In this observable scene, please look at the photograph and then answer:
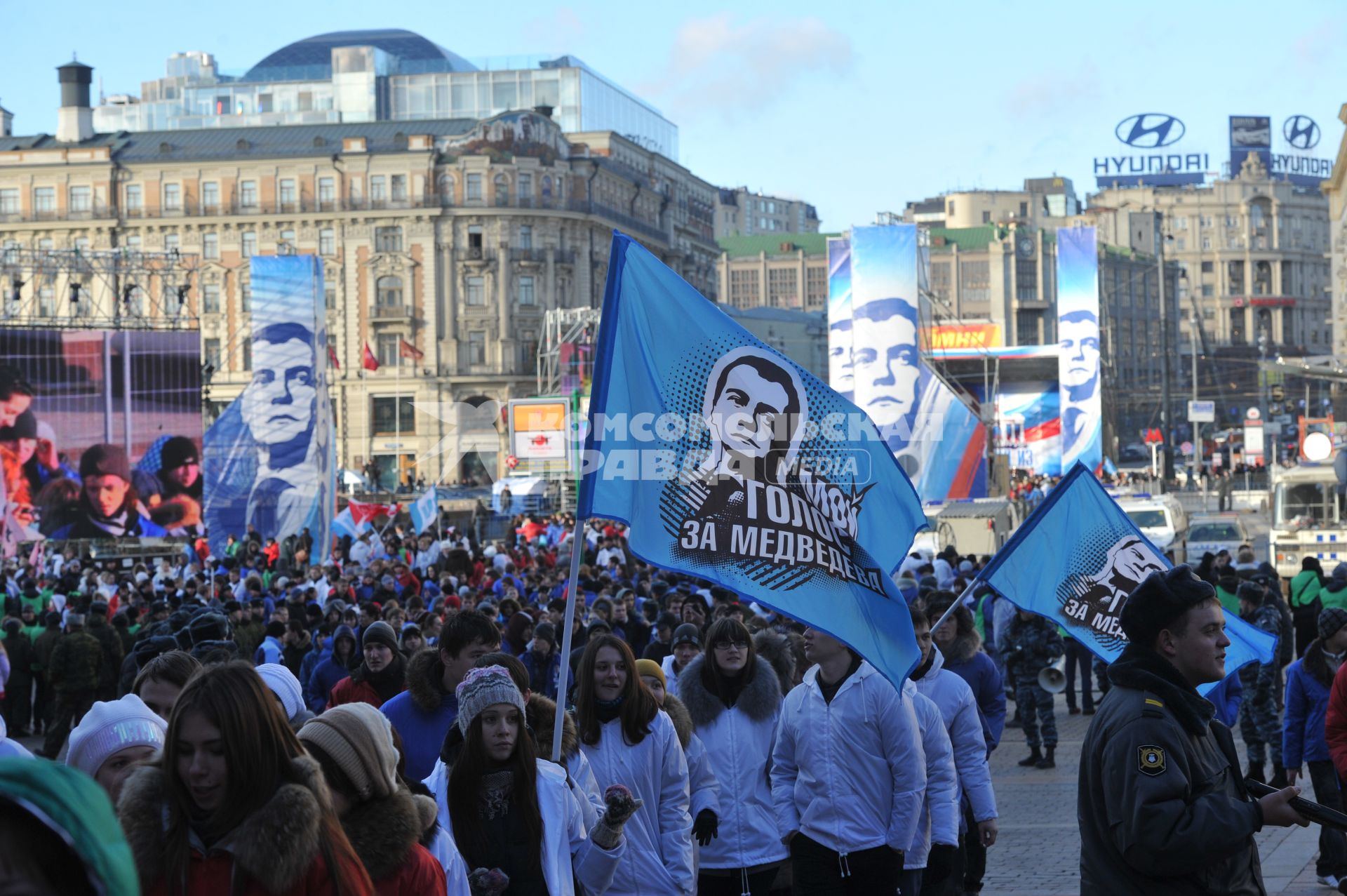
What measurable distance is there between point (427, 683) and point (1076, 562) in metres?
3.38

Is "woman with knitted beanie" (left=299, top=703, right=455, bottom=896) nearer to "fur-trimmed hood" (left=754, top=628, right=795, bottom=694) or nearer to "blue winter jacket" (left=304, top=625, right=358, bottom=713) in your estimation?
"fur-trimmed hood" (left=754, top=628, right=795, bottom=694)

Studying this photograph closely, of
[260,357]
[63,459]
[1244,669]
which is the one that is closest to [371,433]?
[63,459]

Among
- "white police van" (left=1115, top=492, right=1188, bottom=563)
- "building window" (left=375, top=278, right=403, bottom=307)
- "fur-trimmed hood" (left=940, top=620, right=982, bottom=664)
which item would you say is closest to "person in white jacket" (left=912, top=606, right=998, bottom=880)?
"fur-trimmed hood" (left=940, top=620, right=982, bottom=664)

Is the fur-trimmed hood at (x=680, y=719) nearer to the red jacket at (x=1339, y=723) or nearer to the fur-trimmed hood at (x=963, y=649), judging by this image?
the red jacket at (x=1339, y=723)

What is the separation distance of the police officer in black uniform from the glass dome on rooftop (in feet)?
321

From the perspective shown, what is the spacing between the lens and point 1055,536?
830 centimetres

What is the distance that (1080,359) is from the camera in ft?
161

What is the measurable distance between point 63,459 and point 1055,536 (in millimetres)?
29703

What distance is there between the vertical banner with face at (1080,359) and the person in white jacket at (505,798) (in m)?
44.6

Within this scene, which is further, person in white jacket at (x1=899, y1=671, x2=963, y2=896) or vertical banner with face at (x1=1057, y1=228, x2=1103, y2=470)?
vertical banner with face at (x1=1057, y1=228, x2=1103, y2=470)

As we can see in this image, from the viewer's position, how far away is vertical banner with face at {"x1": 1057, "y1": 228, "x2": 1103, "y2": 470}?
48.5 metres

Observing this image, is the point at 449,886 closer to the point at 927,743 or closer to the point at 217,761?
the point at 217,761

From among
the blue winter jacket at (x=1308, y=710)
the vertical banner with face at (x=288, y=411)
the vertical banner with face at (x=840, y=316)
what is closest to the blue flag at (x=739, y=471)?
the blue winter jacket at (x=1308, y=710)

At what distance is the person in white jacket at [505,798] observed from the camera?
16.0ft
